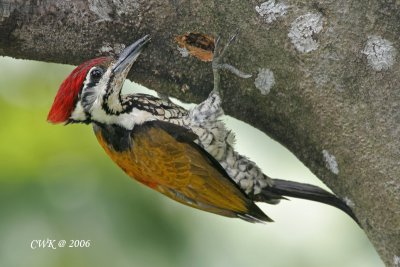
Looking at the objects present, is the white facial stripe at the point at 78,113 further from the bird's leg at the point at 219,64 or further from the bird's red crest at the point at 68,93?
the bird's leg at the point at 219,64

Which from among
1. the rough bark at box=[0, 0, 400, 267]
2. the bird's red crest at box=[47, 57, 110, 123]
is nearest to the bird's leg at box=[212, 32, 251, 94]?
the rough bark at box=[0, 0, 400, 267]

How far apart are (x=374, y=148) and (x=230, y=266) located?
1.79 metres

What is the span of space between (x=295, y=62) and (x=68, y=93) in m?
1.21

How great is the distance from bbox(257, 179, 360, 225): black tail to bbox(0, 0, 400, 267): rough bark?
0.33m

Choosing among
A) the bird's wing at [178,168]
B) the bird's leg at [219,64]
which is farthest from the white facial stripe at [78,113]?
the bird's leg at [219,64]

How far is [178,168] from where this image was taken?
12.3 feet

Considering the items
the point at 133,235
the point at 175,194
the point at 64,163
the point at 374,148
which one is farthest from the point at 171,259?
the point at 374,148

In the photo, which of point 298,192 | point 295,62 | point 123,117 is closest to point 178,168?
point 123,117

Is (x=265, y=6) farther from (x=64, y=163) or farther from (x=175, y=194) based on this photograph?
(x=64, y=163)

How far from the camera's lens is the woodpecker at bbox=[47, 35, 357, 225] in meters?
3.62

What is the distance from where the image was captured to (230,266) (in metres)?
4.61

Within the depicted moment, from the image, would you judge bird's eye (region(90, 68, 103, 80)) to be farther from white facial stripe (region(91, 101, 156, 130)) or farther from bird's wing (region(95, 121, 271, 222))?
bird's wing (region(95, 121, 271, 222))

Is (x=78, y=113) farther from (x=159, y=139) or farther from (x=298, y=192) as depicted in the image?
(x=298, y=192)

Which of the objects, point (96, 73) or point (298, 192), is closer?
point (96, 73)
